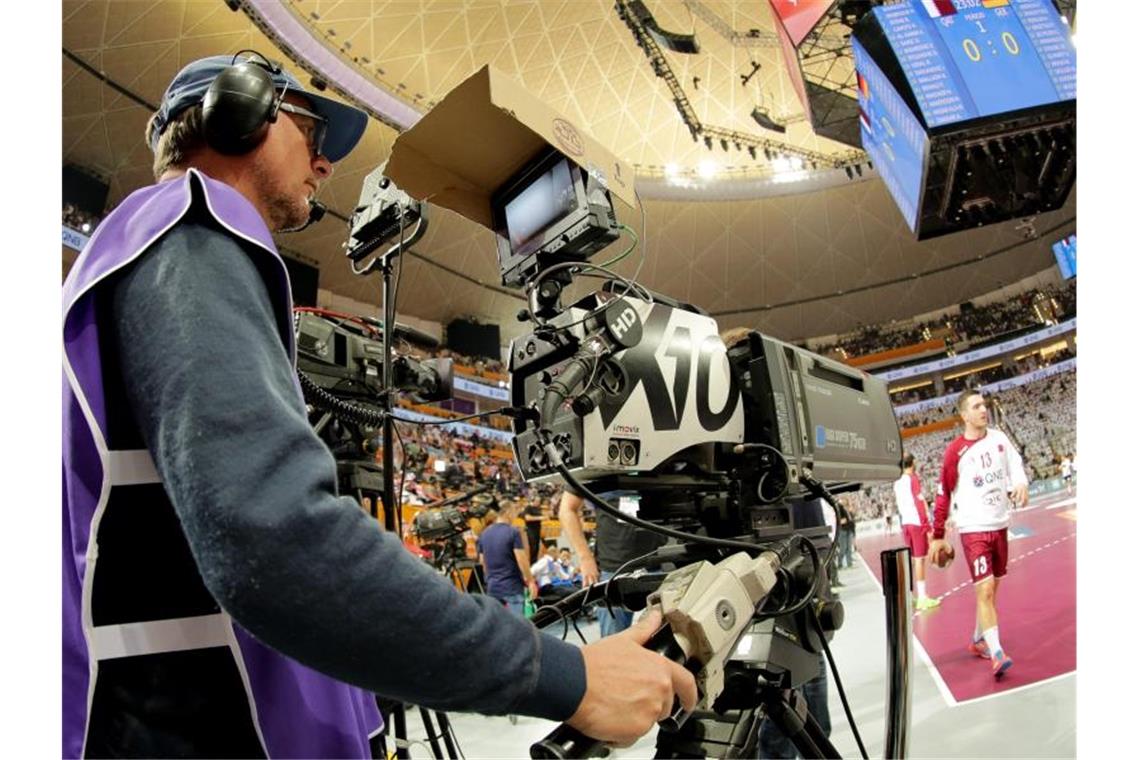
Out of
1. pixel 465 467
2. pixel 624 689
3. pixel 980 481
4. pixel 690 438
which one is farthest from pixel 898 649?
pixel 465 467

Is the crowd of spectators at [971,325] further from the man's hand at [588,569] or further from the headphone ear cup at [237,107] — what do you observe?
the headphone ear cup at [237,107]

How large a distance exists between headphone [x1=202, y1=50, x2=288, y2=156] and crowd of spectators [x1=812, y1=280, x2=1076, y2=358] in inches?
1015

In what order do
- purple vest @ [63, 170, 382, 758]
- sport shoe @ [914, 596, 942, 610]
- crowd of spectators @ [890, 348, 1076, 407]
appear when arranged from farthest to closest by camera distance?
crowd of spectators @ [890, 348, 1076, 407], sport shoe @ [914, 596, 942, 610], purple vest @ [63, 170, 382, 758]

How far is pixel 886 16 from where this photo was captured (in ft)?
19.4

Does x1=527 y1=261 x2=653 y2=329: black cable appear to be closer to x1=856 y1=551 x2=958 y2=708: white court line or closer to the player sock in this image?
x1=856 y1=551 x2=958 y2=708: white court line

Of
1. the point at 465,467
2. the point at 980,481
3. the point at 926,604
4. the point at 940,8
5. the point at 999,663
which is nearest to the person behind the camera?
the point at 999,663

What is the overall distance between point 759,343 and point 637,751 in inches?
103

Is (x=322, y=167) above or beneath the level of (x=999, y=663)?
above

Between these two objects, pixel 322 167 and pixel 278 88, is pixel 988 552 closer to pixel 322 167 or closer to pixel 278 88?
pixel 322 167

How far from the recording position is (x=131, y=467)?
0.69m

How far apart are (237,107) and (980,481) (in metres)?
4.71

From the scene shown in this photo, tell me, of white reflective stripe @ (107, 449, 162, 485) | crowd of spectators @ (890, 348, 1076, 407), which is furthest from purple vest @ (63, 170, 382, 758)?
crowd of spectators @ (890, 348, 1076, 407)

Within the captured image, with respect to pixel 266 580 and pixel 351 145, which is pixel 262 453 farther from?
pixel 351 145

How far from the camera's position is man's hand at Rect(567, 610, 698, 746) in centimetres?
69
